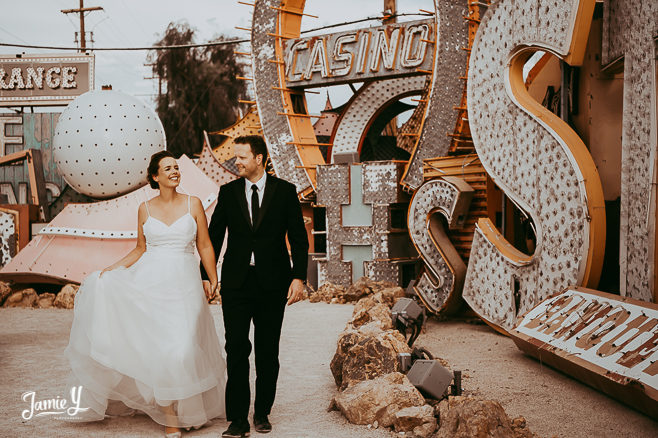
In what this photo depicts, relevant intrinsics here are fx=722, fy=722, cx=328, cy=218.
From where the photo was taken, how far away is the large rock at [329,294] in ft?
36.8

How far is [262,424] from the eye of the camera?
175 inches

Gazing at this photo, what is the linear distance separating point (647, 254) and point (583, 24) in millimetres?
2020

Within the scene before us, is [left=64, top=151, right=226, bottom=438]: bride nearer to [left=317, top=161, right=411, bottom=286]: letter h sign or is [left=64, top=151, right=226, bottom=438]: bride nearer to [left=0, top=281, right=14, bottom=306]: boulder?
[left=317, top=161, right=411, bottom=286]: letter h sign

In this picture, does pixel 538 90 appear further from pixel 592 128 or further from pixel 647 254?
pixel 647 254

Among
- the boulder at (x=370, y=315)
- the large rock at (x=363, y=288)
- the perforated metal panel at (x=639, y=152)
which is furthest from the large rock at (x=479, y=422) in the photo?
the large rock at (x=363, y=288)

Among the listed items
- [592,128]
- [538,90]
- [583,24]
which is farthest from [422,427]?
[538,90]

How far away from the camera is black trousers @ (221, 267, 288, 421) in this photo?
443 centimetres

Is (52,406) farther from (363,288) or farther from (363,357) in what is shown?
(363,288)

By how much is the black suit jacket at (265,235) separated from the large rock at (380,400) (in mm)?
865

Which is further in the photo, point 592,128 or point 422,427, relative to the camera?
Answer: point 592,128

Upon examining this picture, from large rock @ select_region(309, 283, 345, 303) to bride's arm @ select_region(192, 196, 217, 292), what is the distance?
20.9ft

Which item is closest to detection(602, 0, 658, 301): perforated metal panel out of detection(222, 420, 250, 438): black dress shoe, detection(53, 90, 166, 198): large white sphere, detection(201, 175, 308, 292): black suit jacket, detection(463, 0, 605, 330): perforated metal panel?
detection(463, 0, 605, 330): perforated metal panel

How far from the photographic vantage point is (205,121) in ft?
97.5

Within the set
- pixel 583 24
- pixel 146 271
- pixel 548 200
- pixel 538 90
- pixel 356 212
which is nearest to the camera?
pixel 146 271
